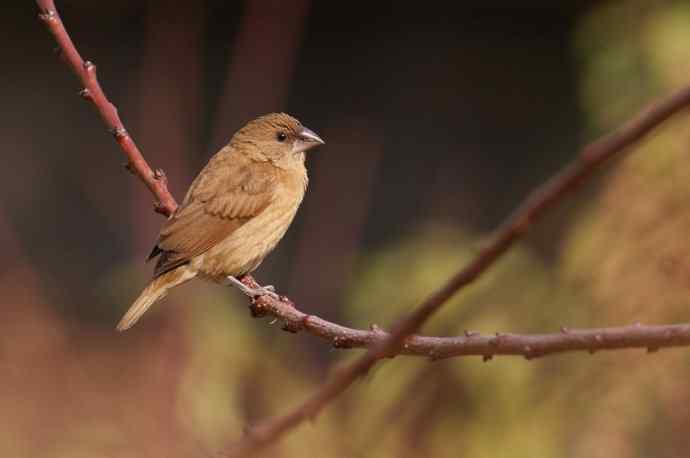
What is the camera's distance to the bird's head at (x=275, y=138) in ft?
13.5

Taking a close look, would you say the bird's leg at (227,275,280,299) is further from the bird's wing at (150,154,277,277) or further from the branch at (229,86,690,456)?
the branch at (229,86,690,456)

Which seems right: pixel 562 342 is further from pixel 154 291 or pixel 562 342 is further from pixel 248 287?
pixel 154 291

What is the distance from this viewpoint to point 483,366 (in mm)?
4348

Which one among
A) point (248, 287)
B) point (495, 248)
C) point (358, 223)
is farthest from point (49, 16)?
point (358, 223)

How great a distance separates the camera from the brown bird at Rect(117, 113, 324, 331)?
3.57m

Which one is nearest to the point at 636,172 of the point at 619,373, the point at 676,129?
the point at 676,129

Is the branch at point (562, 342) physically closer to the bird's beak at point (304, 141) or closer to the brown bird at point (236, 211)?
the brown bird at point (236, 211)

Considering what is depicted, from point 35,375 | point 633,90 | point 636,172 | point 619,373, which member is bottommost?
point 35,375

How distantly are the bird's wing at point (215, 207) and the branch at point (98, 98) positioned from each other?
0.70 metres

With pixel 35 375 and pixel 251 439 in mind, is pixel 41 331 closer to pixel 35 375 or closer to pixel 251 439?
pixel 35 375

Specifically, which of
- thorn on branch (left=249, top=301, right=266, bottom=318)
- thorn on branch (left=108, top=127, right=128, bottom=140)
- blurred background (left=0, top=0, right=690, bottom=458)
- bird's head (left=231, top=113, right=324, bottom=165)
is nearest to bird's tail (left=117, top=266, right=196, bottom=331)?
blurred background (left=0, top=0, right=690, bottom=458)

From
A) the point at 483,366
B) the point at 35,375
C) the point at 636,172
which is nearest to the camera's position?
the point at 636,172

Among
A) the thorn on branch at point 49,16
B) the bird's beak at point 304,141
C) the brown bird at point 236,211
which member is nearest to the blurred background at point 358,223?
the brown bird at point 236,211

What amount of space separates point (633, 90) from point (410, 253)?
122 centimetres
